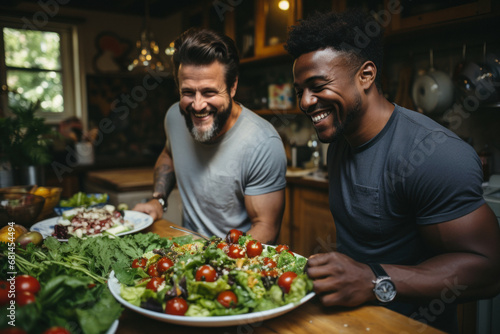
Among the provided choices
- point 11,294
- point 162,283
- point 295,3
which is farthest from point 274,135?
point 295,3

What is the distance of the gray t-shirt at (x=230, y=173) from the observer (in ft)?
5.50

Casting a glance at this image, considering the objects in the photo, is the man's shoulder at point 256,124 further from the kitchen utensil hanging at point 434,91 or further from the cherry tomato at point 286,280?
the kitchen utensil hanging at point 434,91

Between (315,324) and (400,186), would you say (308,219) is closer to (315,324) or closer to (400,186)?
(400,186)

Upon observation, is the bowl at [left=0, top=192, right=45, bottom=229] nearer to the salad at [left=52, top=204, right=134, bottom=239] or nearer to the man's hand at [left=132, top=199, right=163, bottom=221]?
the salad at [left=52, top=204, right=134, bottom=239]

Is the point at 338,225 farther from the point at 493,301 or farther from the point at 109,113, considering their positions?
the point at 109,113

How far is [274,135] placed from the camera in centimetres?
175

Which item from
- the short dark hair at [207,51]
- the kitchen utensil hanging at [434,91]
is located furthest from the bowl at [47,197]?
the kitchen utensil hanging at [434,91]

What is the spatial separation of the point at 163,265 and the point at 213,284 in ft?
0.64

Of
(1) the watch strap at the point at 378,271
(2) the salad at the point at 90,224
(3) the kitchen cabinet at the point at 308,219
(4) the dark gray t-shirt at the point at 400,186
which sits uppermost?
(4) the dark gray t-shirt at the point at 400,186

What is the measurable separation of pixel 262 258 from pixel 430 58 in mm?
2236

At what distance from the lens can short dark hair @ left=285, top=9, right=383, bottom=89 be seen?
114 cm

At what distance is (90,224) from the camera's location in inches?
59.4

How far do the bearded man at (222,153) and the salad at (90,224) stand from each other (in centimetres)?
26

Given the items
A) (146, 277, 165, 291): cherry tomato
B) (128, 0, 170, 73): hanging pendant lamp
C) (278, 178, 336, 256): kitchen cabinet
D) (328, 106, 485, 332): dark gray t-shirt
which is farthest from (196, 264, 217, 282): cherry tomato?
(128, 0, 170, 73): hanging pendant lamp
